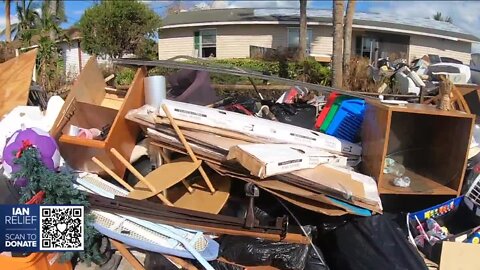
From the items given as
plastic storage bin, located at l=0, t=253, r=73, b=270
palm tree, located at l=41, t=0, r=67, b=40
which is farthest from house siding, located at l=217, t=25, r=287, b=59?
plastic storage bin, located at l=0, t=253, r=73, b=270

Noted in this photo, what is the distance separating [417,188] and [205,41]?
60.4 ft

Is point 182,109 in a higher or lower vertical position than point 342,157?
higher

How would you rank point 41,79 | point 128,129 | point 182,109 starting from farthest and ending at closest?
point 41,79, point 128,129, point 182,109

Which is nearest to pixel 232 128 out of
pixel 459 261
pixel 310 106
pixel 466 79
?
pixel 310 106

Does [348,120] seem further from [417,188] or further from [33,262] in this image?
[33,262]

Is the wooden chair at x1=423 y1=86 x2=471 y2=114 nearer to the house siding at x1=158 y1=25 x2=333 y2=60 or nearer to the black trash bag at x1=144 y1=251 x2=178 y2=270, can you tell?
the black trash bag at x1=144 y1=251 x2=178 y2=270

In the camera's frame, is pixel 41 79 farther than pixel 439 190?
Yes

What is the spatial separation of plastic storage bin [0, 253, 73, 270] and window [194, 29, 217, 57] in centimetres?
1854

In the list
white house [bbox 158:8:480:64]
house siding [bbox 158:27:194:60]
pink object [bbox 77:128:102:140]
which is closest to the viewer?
pink object [bbox 77:128:102:140]

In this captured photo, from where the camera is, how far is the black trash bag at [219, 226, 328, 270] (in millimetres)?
2615

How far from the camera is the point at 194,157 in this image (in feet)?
8.98

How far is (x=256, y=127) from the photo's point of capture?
9.75ft

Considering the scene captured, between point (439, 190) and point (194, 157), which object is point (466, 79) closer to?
point (439, 190)

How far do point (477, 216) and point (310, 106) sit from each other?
1562mm
